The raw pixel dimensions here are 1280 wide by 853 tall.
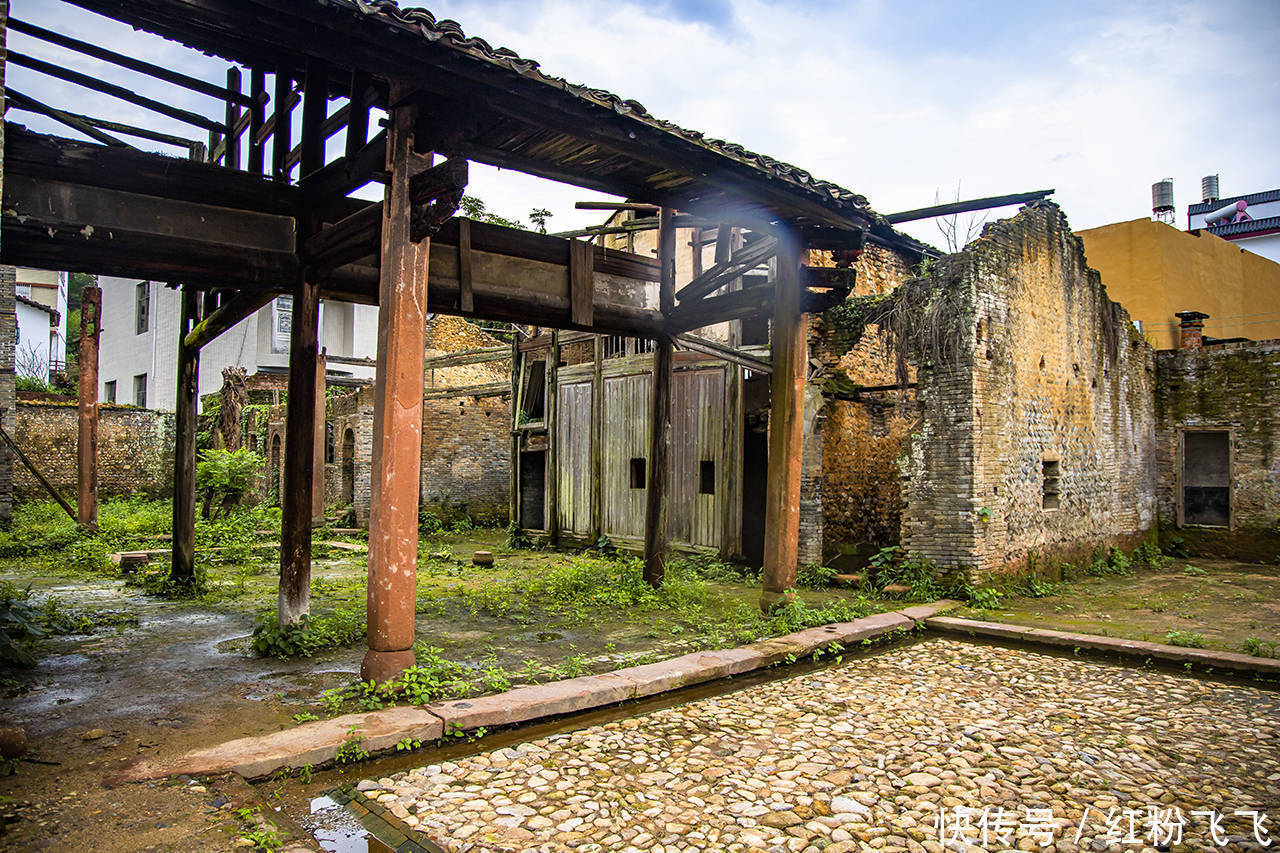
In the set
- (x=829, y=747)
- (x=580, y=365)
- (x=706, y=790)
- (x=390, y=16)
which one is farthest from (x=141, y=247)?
(x=580, y=365)

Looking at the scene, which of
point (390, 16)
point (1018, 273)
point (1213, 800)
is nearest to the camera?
point (1213, 800)

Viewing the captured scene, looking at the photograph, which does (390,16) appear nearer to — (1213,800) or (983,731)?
(983,731)

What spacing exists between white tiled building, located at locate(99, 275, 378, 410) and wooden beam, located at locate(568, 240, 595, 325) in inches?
599

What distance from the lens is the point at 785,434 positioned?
7.46 m

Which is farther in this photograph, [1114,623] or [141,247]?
[1114,623]

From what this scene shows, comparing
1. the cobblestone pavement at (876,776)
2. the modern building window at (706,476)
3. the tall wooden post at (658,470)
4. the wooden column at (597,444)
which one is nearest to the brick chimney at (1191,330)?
the modern building window at (706,476)

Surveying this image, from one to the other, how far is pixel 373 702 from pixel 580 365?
9903 millimetres

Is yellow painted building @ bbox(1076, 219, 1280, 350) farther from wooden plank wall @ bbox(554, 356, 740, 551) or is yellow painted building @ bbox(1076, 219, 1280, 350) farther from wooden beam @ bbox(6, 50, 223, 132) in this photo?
wooden beam @ bbox(6, 50, 223, 132)

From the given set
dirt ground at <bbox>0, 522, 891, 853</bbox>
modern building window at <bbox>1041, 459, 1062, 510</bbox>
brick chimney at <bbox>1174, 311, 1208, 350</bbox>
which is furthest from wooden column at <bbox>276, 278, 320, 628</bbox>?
brick chimney at <bbox>1174, 311, 1208, 350</bbox>

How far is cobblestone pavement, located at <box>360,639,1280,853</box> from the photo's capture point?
11.1 ft

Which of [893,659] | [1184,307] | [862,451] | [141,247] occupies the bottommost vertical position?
[893,659]

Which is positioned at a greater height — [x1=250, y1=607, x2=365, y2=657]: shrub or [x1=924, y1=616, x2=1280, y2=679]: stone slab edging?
[x1=250, y1=607, x2=365, y2=657]: shrub

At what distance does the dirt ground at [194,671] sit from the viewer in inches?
124

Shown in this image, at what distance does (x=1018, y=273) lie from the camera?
10.5 m
